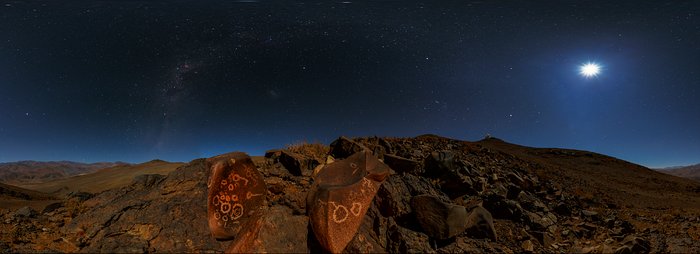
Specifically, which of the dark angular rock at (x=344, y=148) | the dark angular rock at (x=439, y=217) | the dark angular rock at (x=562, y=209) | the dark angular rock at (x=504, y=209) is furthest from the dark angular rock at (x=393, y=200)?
the dark angular rock at (x=562, y=209)

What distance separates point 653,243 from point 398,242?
4.94 m

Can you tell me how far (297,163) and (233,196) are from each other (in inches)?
71.0

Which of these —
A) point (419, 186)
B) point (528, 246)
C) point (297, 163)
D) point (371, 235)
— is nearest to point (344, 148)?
point (297, 163)

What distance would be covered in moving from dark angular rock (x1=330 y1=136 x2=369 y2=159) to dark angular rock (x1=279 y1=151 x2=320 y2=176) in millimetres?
741

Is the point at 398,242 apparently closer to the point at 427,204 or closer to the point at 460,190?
the point at 427,204

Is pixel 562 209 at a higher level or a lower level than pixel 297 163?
lower

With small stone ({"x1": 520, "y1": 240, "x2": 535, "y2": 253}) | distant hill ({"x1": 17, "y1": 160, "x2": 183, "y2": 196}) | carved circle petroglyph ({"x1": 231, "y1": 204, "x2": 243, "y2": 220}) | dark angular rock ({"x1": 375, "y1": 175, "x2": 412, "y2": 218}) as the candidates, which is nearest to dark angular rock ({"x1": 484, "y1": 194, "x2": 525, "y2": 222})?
small stone ({"x1": 520, "y1": 240, "x2": 535, "y2": 253})

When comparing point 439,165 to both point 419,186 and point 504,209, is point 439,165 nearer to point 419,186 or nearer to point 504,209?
point 419,186

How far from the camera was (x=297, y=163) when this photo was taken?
22.5ft

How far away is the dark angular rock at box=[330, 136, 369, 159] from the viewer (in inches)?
297

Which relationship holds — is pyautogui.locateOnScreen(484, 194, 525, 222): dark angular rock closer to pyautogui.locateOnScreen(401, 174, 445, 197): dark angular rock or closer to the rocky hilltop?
the rocky hilltop

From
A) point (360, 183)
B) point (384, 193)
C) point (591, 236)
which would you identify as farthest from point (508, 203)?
point (360, 183)

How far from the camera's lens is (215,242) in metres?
4.88

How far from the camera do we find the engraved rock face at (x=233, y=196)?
507cm
